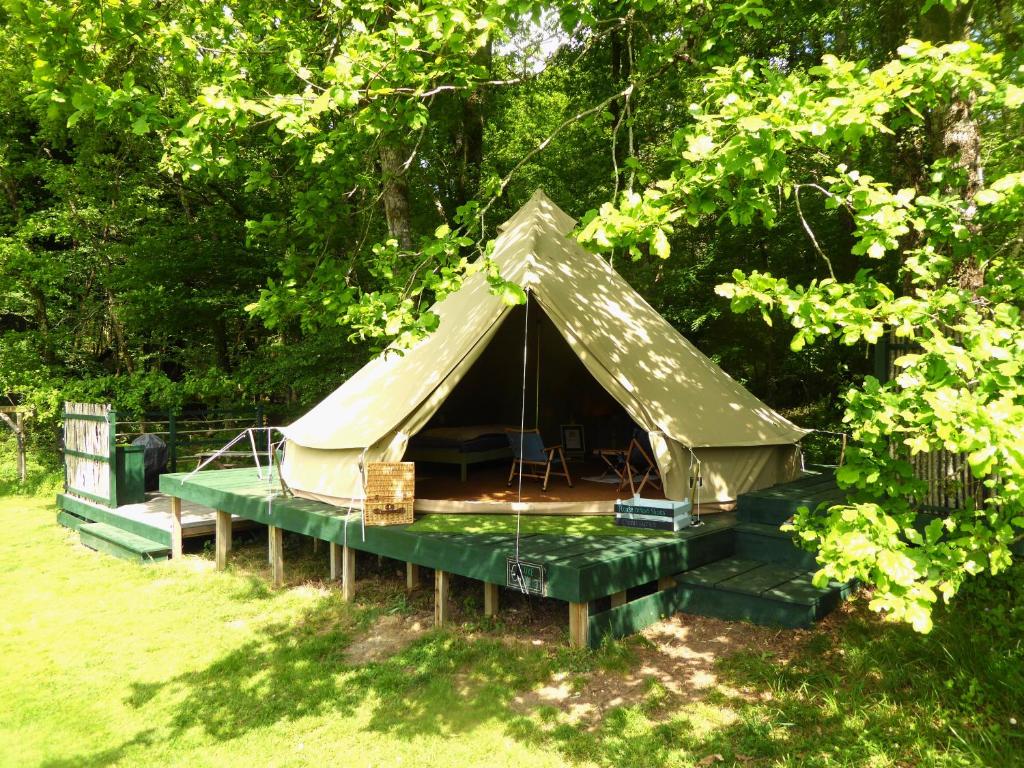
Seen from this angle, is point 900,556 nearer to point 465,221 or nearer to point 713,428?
point 465,221

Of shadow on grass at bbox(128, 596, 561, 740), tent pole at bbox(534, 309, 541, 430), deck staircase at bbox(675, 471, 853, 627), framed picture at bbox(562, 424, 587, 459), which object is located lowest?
shadow on grass at bbox(128, 596, 561, 740)

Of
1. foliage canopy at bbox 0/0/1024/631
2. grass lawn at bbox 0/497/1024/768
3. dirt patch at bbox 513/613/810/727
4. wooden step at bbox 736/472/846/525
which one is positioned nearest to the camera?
foliage canopy at bbox 0/0/1024/631

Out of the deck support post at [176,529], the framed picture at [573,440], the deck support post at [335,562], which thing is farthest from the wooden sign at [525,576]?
the deck support post at [176,529]

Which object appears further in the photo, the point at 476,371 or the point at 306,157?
the point at 476,371

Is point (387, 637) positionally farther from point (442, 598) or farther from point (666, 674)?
point (666, 674)

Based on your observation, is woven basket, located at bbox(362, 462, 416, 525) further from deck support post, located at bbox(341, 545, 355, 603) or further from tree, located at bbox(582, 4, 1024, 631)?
tree, located at bbox(582, 4, 1024, 631)

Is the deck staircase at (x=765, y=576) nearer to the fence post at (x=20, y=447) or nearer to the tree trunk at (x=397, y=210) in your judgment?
the tree trunk at (x=397, y=210)

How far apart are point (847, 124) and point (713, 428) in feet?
10.9

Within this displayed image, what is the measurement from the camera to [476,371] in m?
9.23

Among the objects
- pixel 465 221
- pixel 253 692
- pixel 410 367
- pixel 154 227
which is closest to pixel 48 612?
pixel 253 692

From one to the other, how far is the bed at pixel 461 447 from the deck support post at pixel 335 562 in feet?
5.16

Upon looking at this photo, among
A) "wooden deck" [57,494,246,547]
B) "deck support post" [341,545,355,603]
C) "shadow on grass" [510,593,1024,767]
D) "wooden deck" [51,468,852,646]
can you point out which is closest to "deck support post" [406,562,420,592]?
"wooden deck" [51,468,852,646]

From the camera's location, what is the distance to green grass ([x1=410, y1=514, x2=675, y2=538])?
5.14m

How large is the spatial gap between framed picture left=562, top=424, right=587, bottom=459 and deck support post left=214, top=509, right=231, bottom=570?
150 inches
